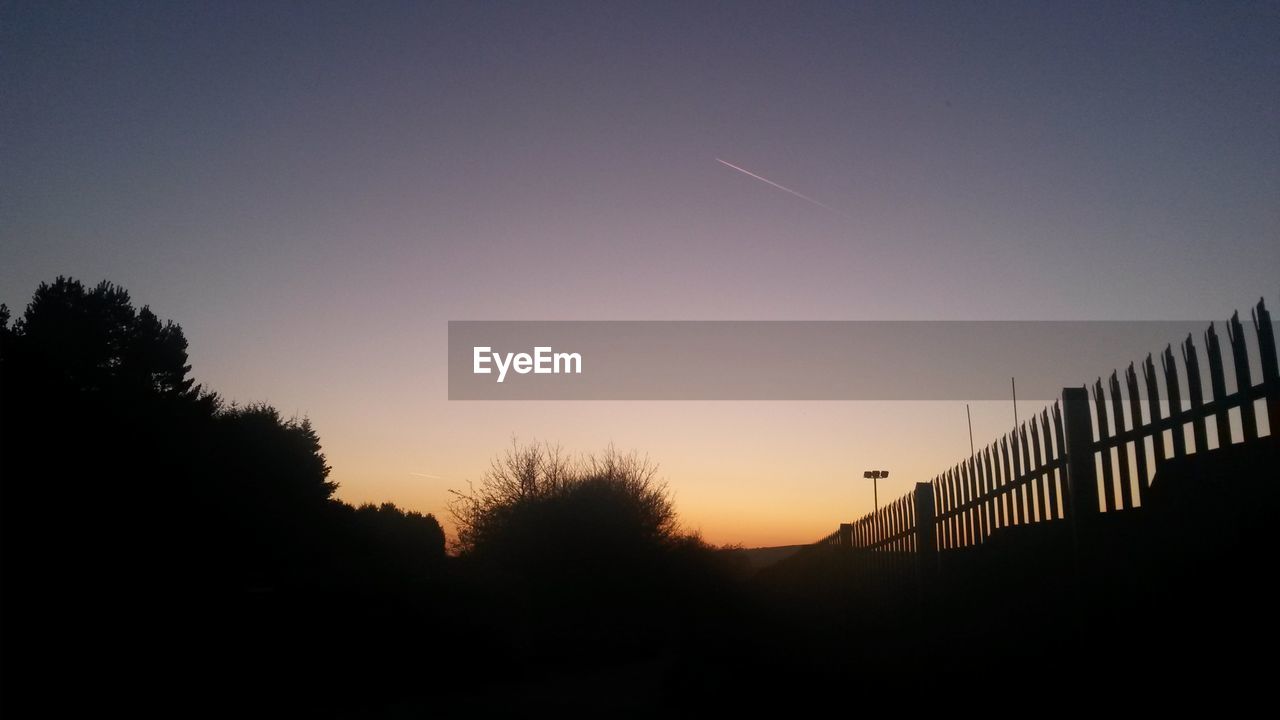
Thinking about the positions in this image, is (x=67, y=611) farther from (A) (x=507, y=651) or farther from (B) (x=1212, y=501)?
(B) (x=1212, y=501)

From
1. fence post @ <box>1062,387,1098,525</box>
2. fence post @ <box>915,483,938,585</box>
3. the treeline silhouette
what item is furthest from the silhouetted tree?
fence post @ <box>1062,387,1098,525</box>

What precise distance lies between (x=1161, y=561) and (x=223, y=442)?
30.4 meters

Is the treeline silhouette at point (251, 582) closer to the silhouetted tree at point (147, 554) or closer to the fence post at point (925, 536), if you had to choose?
the silhouetted tree at point (147, 554)

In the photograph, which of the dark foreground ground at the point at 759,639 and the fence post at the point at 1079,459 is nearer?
the dark foreground ground at the point at 759,639

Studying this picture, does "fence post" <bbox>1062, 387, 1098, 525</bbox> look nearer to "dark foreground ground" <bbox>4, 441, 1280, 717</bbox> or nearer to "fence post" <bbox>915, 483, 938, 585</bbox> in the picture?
"dark foreground ground" <bbox>4, 441, 1280, 717</bbox>

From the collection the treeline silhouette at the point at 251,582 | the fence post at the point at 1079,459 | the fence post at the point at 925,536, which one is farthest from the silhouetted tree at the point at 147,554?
the fence post at the point at 1079,459

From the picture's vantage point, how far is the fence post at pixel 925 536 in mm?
10953

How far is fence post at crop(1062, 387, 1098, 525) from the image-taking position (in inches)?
232

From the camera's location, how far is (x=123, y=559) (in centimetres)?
1403

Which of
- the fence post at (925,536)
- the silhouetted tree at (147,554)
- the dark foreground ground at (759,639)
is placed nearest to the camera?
the dark foreground ground at (759,639)

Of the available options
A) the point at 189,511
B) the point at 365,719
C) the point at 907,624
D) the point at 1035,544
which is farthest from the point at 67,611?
the point at 189,511

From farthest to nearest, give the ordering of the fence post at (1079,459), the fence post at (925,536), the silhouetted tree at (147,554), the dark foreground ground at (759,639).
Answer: the fence post at (925,536), the silhouetted tree at (147,554), the fence post at (1079,459), the dark foreground ground at (759,639)

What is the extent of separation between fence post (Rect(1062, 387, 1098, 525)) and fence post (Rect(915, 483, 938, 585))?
5.02 m

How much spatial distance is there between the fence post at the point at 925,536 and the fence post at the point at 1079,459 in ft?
16.5
